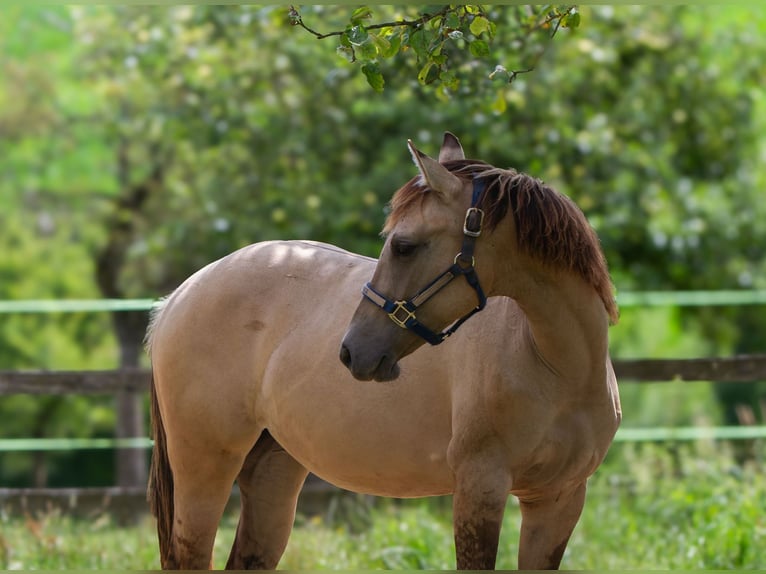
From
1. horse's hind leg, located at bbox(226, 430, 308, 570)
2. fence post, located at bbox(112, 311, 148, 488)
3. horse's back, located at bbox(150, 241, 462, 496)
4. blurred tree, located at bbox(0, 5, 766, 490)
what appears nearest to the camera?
horse's back, located at bbox(150, 241, 462, 496)

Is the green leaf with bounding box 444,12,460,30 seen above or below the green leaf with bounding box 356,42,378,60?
above

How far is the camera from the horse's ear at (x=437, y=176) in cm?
306

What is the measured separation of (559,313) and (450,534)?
110 inches

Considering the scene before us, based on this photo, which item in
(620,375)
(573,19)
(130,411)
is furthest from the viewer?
(130,411)

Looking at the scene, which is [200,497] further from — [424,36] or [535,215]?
[424,36]

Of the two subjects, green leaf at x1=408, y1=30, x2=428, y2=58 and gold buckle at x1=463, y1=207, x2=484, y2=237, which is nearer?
gold buckle at x1=463, y1=207, x2=484, y2=237

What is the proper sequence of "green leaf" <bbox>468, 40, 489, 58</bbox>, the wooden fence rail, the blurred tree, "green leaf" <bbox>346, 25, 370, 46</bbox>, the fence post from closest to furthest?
"green leaf" <bbox>346, 25, 370, 46</bbox> < "green leaf" <bbox>468, 40, 489, 58</bbox> < the wooden fence rail < the blurred tree < the fence post

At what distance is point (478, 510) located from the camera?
325 centimetres

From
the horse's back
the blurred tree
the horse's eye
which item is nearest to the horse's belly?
the horse's back

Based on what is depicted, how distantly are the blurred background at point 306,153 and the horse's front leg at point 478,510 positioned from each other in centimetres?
228

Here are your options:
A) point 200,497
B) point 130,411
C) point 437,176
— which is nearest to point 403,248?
point 437,176

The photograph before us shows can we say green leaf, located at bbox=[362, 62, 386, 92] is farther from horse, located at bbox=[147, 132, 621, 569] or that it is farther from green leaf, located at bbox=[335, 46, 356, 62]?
horse, located at bbox=[147, 132, 621, 569]

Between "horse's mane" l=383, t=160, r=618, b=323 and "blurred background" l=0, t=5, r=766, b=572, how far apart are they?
5.86 ft

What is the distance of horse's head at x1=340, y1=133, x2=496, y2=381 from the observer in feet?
10.2
